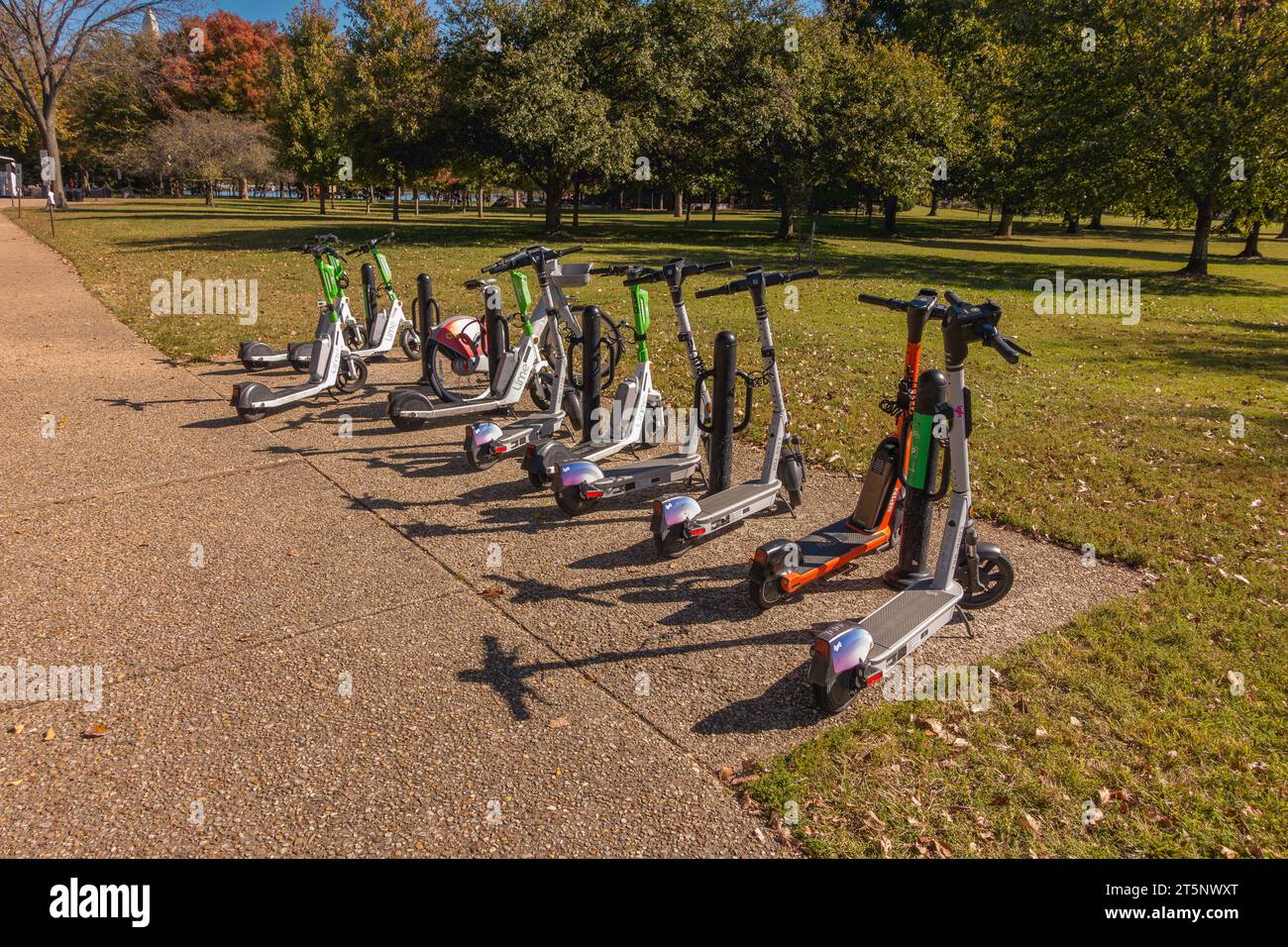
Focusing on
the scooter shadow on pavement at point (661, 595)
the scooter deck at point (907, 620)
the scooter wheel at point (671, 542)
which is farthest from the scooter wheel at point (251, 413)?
the scooter deck at point (907, 620)

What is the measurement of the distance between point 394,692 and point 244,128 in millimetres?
57236

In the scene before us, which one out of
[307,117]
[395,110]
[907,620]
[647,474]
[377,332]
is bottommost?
[907,620]

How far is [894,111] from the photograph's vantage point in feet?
87.0

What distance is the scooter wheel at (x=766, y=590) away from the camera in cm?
431

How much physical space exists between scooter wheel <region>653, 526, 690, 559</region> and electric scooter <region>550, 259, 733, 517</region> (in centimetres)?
75

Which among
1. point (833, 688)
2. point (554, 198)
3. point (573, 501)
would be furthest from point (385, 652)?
point (554, 198)

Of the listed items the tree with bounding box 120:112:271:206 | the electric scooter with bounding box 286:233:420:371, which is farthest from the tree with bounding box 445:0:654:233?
the tree with bounding box 120:112:271:206

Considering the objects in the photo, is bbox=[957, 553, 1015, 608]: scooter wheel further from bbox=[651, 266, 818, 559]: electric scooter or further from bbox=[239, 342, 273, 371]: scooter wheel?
bbox=[239, 342, 273, 371]: scooter wheel

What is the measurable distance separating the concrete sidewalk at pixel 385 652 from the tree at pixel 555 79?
19.4m

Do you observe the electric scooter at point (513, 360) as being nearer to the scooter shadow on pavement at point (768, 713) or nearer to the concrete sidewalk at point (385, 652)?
the concrete sidewalk at point (385, 652)

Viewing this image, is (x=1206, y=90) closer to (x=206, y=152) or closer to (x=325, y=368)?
(x=325, y=368)

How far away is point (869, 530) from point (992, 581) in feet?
2.32

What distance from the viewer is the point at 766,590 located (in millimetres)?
4332

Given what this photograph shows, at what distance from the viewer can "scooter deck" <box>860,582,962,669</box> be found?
11.6 feet
